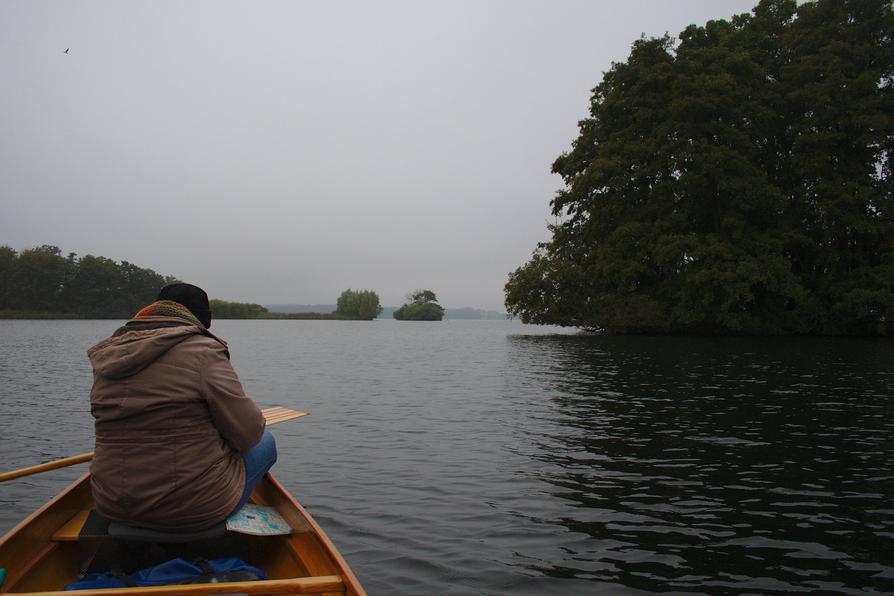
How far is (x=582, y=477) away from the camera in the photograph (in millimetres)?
8227

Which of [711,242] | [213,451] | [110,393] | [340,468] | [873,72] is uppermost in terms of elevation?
[873,72]

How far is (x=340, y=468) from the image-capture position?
29.0 feet

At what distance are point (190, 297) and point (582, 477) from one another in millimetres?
5937

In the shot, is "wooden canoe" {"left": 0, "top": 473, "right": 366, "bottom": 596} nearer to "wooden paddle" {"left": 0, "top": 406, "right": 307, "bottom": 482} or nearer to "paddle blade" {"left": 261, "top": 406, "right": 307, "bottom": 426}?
"wooden paddle" {"left": 0, "top": 406, "right": 307, "bottom": 482}

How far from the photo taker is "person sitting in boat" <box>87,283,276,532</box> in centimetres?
365

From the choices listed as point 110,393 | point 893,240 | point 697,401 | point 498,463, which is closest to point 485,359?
point 697,401

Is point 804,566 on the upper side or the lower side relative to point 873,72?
lower

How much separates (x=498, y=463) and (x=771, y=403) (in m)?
8.20

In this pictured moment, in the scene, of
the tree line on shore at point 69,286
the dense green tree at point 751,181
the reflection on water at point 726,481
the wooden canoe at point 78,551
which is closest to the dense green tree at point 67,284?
the tree line on shore at point 69,286

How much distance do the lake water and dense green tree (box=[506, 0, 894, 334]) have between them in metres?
22.8

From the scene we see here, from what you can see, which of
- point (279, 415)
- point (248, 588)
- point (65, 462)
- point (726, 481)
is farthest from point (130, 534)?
point (726, 481)

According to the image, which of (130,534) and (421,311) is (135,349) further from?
(421,311)

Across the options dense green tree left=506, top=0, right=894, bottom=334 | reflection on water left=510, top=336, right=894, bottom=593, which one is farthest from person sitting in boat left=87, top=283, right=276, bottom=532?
dense green tree left=506, top=0, right=894, bottom=334

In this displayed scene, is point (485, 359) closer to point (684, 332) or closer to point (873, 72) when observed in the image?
point (684, 332)
